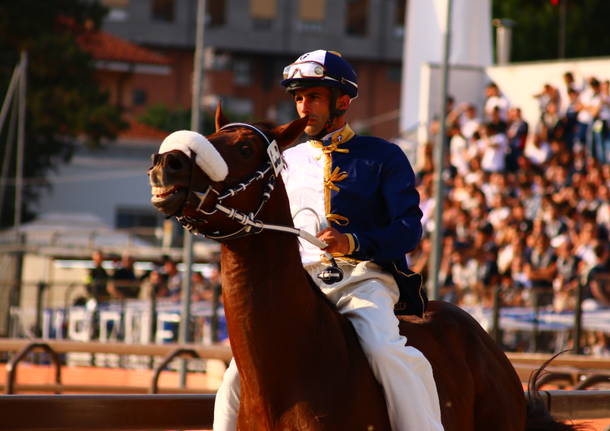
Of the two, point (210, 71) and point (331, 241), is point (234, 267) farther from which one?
point (210, 71)

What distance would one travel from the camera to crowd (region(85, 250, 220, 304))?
19797mm

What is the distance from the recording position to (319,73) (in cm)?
520

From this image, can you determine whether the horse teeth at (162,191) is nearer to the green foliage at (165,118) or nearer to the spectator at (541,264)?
the spectator at (541,264)

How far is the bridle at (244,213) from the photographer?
4.28 metres

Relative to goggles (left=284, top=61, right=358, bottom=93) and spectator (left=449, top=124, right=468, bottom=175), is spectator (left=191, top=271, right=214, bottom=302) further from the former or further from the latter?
goggles (left=284, top=61, right=358, bottom=93)

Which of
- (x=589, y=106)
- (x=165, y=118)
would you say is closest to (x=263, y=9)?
(x=165, y=118)

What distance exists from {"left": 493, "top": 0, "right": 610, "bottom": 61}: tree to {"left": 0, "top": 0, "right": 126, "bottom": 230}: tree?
16.6 m

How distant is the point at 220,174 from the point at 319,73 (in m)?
1.12

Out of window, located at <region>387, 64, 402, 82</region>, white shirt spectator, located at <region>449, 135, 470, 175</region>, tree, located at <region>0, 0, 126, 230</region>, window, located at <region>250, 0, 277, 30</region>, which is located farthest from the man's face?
window, located at <region>387, 64, 402, 82</region>

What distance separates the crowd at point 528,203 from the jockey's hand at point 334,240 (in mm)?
9140

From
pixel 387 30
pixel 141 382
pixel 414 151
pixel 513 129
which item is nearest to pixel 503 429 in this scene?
pixel 141 382

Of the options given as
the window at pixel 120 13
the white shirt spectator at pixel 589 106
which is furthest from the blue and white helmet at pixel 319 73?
the window at pixel 120 13

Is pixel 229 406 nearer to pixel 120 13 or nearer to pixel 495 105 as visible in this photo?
pixel 495 105

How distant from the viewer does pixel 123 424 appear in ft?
19.1
